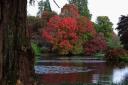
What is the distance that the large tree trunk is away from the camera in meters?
8.32

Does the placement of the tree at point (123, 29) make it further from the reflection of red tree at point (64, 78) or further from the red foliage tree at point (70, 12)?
the red foliage tree at point (70, 12)

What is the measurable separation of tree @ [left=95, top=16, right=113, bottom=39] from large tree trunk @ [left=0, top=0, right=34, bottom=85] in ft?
275

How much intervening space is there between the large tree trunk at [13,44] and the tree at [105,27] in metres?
83.7

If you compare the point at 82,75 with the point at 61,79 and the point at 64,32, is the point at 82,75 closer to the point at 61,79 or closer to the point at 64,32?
the point at 61,79

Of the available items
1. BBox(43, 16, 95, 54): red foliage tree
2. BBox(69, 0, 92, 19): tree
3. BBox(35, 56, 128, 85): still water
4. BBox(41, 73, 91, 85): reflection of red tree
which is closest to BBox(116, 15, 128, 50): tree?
BBox(35, 56, 128, 85): still water

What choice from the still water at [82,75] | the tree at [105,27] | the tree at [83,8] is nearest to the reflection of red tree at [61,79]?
the still water at [82,75]

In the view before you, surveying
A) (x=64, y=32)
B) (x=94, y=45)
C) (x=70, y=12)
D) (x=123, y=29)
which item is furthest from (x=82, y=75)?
(x=70, y=12)

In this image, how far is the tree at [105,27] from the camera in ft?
305

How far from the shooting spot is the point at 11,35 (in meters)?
8.38

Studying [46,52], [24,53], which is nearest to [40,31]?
[46,52]

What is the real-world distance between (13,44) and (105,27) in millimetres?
86234

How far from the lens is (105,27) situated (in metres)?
94.0

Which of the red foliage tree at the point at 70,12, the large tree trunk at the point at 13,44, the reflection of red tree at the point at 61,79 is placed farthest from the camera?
the red foliage tree at the point at 70,12

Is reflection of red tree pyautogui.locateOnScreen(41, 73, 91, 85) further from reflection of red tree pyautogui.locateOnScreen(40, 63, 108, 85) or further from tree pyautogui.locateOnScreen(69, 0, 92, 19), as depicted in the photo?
tree pyautogui.locateOnScreen(69, 0, 92, 19)
